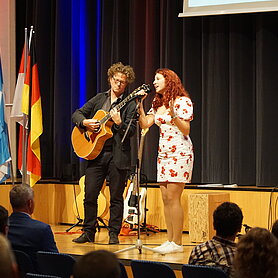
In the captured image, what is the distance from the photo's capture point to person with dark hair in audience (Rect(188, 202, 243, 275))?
328cm

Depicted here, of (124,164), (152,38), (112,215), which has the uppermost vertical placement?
(152,38)

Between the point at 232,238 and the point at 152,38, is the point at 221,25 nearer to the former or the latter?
the point at 152,38

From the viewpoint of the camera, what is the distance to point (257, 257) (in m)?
2.44

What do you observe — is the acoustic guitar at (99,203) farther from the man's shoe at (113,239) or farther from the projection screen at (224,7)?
the projection screen at (224,7)

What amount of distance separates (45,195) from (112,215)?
196 centimetres

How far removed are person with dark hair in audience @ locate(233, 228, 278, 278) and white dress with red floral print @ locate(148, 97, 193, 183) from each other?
270 cm

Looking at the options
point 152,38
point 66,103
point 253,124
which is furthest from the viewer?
point 66,103

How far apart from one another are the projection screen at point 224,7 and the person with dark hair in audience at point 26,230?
12.0ft

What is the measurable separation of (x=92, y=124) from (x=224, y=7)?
2.11m

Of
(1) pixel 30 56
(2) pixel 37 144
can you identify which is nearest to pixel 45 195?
(2) pixel 37 144

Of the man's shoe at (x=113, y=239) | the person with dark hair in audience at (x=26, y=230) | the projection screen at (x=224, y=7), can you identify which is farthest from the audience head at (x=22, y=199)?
the projection screen at (x=224, y=7)

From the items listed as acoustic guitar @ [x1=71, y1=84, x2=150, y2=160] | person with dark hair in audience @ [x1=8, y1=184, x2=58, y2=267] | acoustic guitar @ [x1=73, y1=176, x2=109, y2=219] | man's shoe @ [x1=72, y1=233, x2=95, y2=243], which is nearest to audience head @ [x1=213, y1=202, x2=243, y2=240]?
person with dark hair in audience @ [x1=8, y1=184, x2=58, y2=267]

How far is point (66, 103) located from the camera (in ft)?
26.6

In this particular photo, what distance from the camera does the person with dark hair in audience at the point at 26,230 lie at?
374 centimetres
